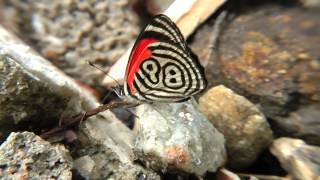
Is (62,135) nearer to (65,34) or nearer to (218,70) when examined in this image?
(218,70)

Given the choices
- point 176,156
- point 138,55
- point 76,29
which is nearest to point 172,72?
point 138,55

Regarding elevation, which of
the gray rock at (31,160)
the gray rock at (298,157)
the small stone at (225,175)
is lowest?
the gray rock at (298,157)

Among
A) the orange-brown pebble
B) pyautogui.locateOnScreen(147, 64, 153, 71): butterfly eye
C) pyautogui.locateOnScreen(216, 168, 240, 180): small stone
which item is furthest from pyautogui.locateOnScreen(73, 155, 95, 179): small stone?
pyautogui.locateOnScreen(216, 168, 240, 180): small stone

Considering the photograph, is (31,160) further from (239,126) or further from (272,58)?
(272,58)

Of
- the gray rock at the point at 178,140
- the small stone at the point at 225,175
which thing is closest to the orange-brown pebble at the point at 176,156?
the gray rock at the point at 178,140

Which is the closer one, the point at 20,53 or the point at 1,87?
the point at 1,87

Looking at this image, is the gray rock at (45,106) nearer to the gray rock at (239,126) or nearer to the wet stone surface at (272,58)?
the gray rock at (239,126)

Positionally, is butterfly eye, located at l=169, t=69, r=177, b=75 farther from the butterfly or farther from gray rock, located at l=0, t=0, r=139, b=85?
gray rock, located at l=0, t=0, r=139, b=85

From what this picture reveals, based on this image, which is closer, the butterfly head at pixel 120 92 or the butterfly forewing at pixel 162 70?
the butterfly forewing at pixel 162 70

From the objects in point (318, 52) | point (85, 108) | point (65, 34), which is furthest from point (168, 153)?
point (65, 34)
